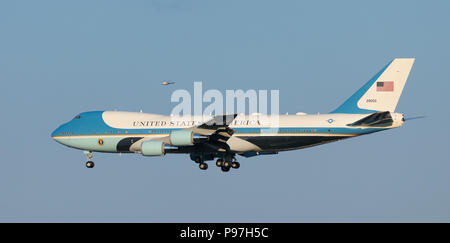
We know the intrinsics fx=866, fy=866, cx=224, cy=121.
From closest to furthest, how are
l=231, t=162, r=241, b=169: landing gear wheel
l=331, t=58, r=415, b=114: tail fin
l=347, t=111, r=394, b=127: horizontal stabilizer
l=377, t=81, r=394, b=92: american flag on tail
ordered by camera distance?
l=347, t=111, r=394, b=127: horizontal stabilizer → l=331, t=58, r=415, b=114: tail fin → l=377, t=81, r=394, b=92: american flag on tail → l=231, t=162, r=241, b=169: landing gear wheel

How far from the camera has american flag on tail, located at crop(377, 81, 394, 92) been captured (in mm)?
66500

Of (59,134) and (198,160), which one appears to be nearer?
(198,160)

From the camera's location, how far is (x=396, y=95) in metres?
66.2

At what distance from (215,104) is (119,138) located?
8840 millimetres

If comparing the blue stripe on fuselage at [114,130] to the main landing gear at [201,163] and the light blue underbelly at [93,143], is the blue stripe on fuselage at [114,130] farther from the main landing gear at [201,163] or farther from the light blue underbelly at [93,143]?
the main landing gear at [201,163]

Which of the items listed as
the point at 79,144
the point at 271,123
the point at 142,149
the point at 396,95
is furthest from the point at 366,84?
the point at 79,144

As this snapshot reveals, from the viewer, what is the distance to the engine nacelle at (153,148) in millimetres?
66625

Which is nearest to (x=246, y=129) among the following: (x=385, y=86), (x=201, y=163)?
(x=201, y=163)

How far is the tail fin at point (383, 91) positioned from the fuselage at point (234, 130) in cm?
154

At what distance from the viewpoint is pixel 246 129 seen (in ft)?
220

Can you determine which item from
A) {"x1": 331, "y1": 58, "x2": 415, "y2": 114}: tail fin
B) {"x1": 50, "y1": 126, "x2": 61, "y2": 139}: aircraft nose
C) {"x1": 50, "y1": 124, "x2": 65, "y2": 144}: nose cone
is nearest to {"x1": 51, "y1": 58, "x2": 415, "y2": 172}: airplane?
{"x1": 331, "y1": 58, "x2": 415, "y2": 114}: tail fin

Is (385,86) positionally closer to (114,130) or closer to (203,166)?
(203,166)

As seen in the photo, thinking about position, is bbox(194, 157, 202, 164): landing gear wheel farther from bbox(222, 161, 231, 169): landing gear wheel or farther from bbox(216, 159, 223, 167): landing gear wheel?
bbox(222, 161, 231, 169): landing gear wheel

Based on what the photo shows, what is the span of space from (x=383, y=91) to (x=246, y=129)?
1094 centimetres
